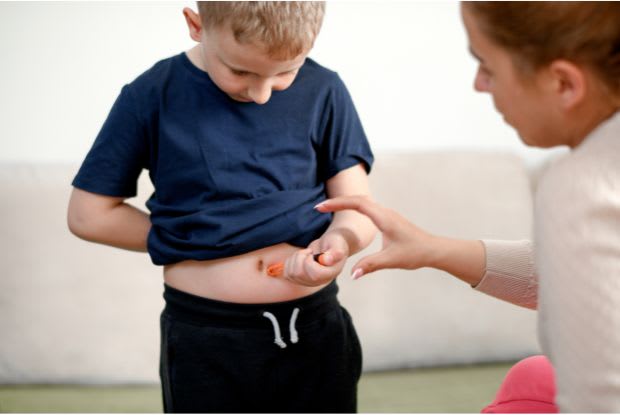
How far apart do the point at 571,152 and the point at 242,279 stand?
494 millimetres

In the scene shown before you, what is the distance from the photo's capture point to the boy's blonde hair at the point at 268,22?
41.3 inches

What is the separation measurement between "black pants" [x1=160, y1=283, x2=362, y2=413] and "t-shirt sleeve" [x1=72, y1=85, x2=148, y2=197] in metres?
0.18

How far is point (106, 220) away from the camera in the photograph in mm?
1237

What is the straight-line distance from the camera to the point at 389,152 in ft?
7.02

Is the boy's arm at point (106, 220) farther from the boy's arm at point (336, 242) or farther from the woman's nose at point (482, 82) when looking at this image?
the woman's nose at point (482, 82)

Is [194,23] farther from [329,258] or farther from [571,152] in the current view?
[571,152]

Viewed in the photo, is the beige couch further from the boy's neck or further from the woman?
the woman

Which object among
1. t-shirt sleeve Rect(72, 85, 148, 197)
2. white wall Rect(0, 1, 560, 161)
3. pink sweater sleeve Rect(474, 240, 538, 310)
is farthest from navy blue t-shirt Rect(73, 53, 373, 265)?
white wall Rect(0, 1, 560, 161)

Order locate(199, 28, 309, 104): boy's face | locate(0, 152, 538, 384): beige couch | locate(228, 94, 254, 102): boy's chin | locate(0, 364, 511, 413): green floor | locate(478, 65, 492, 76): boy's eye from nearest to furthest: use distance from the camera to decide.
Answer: locate(478, 65, 492, 76): boy's eye
locate(199, 28, 309, 104): boy's face
locate(228, 94, 254, 102): boy's chin
locate(0, 364, 511, 413): green floor
locate(0, 152, 538, 384): beige couch

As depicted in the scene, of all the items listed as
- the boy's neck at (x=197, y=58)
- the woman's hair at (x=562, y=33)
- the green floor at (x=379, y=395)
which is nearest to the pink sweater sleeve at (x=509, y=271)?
the woman's hair at (x=562, y=33)

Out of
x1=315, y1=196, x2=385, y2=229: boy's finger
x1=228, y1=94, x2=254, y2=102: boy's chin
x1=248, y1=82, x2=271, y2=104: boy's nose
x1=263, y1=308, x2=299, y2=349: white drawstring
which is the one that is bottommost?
x1=263, y1=308, x2=299, y2=349: white drawstring

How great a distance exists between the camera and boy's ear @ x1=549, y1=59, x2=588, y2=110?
0.88 m

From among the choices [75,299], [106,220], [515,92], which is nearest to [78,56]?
[75,299]

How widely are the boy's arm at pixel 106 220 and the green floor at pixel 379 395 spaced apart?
698mm
